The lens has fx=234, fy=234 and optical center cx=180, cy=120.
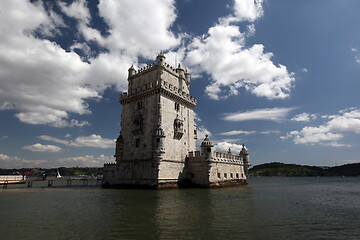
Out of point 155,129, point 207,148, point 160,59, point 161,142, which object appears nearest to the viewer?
point 161,142

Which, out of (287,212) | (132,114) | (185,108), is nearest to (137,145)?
(132,114)

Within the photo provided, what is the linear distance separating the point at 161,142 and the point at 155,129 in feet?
8.42

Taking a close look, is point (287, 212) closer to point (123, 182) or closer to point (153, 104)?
point (153, 104)

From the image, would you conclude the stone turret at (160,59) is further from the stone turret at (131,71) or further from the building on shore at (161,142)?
the stone turret at (131,71)


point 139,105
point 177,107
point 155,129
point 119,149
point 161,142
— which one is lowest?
point 119,149

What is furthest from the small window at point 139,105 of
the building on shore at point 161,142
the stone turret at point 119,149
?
the stone turret at point 119,149

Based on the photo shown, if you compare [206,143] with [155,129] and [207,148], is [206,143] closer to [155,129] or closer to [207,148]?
[207,148]

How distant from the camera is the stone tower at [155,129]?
122ft

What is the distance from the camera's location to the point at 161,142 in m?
36.5

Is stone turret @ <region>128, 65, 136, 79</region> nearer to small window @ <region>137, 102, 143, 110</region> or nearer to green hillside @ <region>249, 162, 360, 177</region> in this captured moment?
small window @ <region>137, 102, 143, 110</region>

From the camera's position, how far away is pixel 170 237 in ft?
35.6

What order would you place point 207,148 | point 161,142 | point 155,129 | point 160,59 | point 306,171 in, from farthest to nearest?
point 306,171 < point 160,59 < point 207,148 < point 155,129 < point 161,142

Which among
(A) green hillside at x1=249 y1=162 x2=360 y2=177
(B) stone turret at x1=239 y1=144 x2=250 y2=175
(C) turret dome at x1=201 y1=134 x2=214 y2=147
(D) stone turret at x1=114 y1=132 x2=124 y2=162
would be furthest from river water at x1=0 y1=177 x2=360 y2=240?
(A) green hillside at x1=249 y1=162 x2=360 y2=177

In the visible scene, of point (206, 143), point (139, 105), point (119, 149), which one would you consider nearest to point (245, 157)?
point (206, 143)
